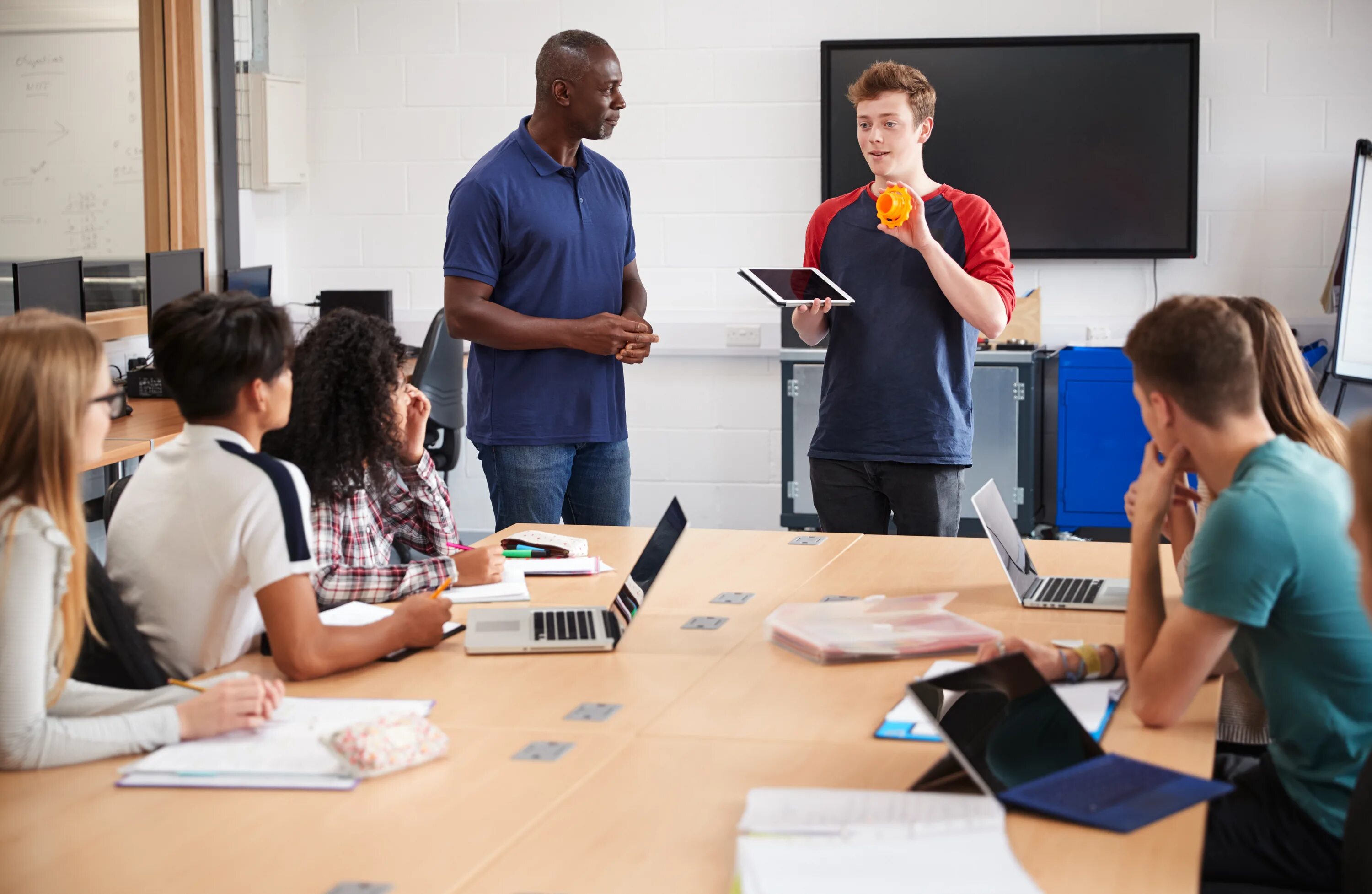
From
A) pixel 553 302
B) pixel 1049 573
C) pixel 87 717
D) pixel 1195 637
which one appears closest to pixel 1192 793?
pixel 1195 637

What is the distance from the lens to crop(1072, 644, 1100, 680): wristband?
70.1 inches

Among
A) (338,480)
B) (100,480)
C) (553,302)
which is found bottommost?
(100,480)

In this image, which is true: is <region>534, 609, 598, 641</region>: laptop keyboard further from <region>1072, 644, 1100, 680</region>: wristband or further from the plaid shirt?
<region>1072, 644, 1100, 680</region>: wristband

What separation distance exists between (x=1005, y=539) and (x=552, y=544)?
841 millimetres

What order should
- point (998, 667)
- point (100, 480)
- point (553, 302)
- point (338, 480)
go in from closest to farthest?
point (998, 667) < point (338, 480) < point (553, 302) < point (100, 480)

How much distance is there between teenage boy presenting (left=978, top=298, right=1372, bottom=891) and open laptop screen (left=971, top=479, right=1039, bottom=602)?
1.61 feet

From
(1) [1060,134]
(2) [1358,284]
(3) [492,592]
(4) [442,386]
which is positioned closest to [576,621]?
(3) [492,592]

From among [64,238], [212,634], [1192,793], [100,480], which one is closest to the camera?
[1192,793]

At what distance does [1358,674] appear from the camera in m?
1.55

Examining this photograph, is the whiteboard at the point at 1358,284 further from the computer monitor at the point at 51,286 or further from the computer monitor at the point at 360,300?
the computer monitor at the point at 51,286

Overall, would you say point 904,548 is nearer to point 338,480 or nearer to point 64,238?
point 338,480

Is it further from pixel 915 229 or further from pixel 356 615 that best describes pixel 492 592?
pixel 915 229

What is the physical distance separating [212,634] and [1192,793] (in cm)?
126

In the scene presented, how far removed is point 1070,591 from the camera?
2.25 metres
